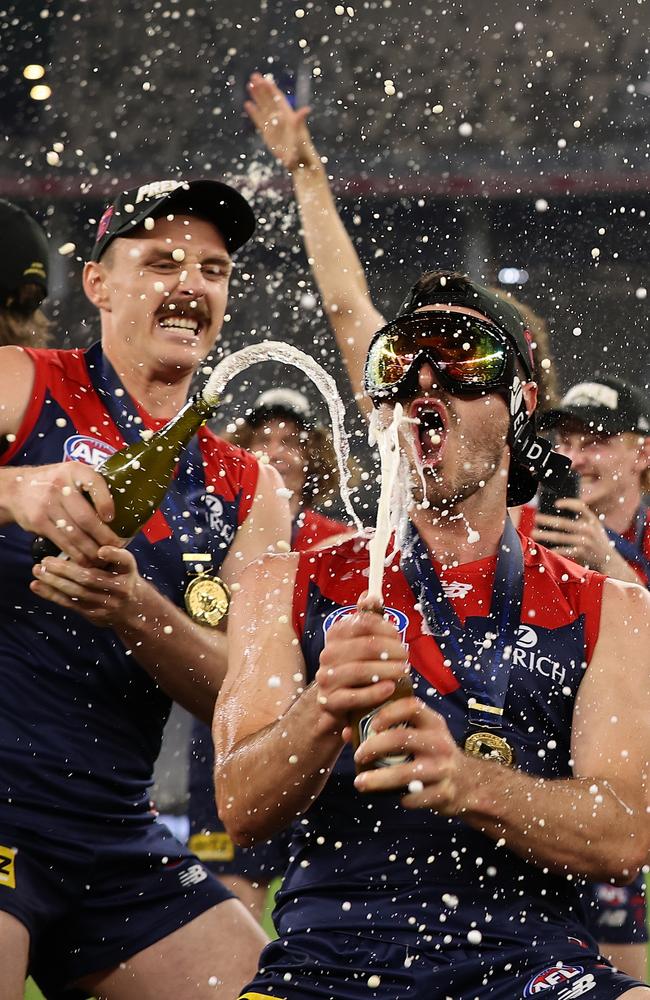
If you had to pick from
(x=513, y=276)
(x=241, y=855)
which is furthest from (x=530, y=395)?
(x=513, y=276)

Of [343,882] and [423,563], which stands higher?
[423,563]

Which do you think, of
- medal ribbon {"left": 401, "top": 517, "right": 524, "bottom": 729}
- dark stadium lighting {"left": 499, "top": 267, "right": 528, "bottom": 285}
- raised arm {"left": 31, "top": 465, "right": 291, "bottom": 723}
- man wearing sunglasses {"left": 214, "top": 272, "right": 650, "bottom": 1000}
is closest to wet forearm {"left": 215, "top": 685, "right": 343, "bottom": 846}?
man wearing sunglasses {"left": 214, "top": 272, "right": 650, "bottom": 1000}

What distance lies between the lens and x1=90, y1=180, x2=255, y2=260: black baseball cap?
12.9 feet

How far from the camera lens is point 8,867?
10.8 feet

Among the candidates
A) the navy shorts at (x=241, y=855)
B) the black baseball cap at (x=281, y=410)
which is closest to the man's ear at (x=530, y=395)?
the navy shorts at (x=241, y=855)

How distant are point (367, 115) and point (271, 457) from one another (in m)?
14.9

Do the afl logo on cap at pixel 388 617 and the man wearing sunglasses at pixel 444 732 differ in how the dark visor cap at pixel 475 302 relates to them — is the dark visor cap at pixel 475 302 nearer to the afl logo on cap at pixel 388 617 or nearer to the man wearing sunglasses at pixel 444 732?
the man wearing sunglasses at pixel 444 732

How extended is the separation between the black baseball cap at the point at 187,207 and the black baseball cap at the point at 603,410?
6.20ft

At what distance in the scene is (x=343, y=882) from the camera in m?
2.82

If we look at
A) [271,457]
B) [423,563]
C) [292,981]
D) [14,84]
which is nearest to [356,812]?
[292,981]

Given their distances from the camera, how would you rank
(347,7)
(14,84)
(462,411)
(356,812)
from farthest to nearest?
(347,7), (14,84), (462,411), (356,812)

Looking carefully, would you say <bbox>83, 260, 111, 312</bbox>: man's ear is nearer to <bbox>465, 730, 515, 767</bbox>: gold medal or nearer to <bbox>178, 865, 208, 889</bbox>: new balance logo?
<bbox>178, 865, 208, 889</bbox>: new balance logo

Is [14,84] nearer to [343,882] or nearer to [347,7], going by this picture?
[347,7]

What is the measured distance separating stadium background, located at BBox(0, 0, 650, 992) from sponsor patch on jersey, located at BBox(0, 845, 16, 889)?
11096 mm
